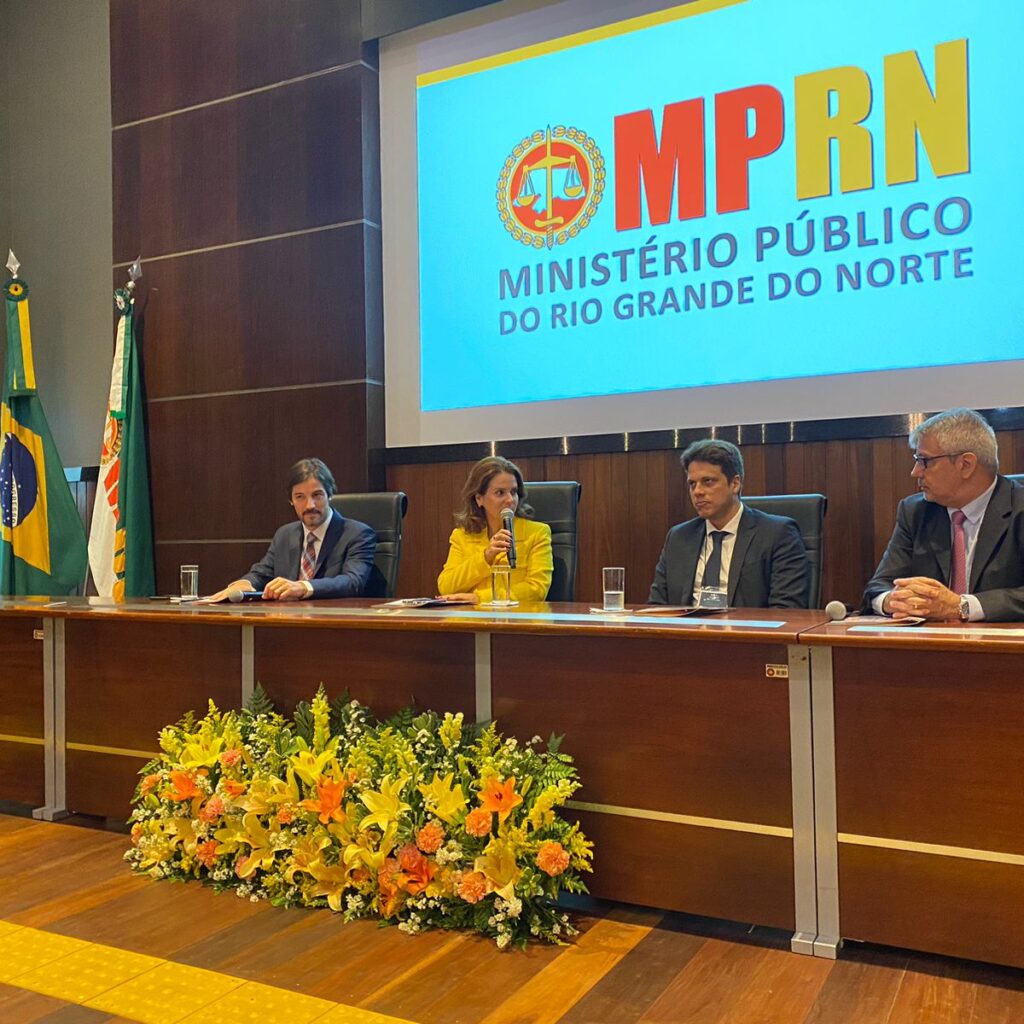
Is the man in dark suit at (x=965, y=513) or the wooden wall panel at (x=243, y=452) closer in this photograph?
the man in dark suit at (x=965, y=513)

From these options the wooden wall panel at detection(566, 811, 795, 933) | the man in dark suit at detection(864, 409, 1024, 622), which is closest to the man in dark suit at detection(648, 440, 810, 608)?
the man in dark suit at detection(864, 409, 1024, 622)

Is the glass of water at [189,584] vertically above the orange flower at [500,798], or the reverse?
the glass of water at [189,584]

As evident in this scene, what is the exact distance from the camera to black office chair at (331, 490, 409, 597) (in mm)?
3494

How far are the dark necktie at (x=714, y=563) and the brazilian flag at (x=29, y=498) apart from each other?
3659 millimetres

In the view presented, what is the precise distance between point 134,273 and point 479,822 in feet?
13.1

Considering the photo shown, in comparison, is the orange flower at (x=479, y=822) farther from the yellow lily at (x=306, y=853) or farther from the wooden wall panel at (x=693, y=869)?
the yellow lily at (x=306, y=853)

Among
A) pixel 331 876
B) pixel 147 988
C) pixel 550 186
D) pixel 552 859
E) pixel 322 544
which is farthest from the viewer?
pixel 550 186

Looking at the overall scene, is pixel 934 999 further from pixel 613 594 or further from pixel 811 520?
pixel 811 520

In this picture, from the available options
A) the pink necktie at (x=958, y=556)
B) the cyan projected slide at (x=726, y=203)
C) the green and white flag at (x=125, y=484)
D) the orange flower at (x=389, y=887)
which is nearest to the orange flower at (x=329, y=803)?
the orange flower at (x=389, y=887)

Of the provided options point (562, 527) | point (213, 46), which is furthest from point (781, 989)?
point (213, 46)

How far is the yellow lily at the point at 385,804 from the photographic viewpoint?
2133mm

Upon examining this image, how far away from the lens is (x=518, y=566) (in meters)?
3.21

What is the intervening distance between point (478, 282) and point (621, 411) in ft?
2.91

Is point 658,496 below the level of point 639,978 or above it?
above
